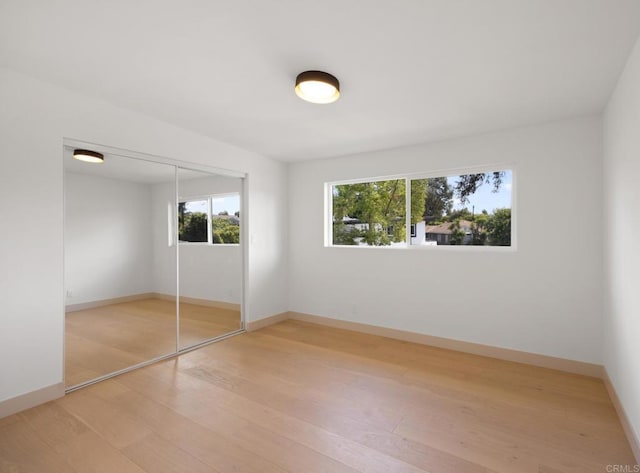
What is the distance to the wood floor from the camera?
73.7 inches

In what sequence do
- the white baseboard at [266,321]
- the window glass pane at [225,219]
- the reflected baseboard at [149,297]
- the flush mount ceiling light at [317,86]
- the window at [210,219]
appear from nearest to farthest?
1. the flush mount ceiling light at [317,86]
2. the reflected baseboard at [149,297]
3. the window at [210,219]
4. the window glass pane at [225,219]
5. the white baseboard at [266,321]

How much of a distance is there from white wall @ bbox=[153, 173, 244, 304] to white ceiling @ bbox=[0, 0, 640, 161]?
85 cm

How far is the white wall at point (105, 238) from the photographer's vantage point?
278 centimetres

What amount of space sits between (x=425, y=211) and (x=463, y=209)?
439 mm

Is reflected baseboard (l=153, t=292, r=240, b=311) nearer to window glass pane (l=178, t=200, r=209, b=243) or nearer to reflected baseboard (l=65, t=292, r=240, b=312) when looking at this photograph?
reflected baseboard (l=65, t=292, r=240, b=312)

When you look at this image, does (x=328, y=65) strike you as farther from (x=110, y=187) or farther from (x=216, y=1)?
(x=110, y=187)

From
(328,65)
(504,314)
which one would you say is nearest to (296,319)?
(504,314)

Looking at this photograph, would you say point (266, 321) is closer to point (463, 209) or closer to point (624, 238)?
point (463, 209)

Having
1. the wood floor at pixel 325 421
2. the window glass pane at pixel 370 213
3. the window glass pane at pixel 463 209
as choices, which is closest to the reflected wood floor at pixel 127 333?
the wood floor at pixel 325 421

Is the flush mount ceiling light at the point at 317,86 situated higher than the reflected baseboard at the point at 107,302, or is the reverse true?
the flush mount ceiling light at the point at 317,86

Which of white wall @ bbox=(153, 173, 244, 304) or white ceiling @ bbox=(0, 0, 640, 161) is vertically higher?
white ceiling @ bbox=(0, 0, 640, 161)

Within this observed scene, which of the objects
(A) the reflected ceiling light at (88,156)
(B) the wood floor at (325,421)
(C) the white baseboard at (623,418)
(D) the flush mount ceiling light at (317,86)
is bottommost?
(B) the wood floor at (325,421)

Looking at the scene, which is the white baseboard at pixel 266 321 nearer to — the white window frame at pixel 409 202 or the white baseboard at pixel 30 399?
the white window frame at pixel 409 202

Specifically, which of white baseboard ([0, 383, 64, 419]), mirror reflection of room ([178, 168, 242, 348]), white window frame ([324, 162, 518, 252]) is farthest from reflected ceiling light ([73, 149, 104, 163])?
white window frame ([324, 162, 518, 252])
